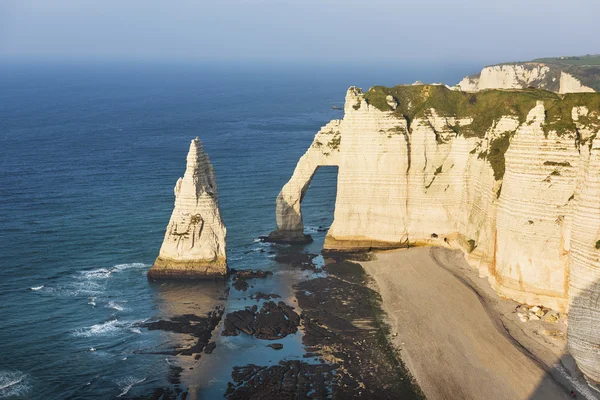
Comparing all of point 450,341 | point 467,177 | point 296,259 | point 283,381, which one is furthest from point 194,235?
point 467,177

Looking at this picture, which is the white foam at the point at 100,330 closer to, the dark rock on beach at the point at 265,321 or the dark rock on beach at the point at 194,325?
the dark rock on beach at the point at 194,325

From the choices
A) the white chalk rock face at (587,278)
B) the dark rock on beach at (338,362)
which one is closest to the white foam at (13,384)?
the dark rock on beach at (338,362)

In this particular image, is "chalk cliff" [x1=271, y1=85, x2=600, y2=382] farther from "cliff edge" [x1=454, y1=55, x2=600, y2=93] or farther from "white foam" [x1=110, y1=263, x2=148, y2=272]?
"cliff edge" [x1=454, y1=55, x2=600, y2=93]

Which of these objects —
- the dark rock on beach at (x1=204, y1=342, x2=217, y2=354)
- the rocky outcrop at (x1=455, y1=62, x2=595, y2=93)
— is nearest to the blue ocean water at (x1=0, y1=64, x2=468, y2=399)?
the dark rock on beach at (x1=204, y1=342, x2=217, y2=354)

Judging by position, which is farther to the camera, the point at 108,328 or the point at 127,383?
the point at 108,328

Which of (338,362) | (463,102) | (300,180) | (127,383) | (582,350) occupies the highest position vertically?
(463,102)

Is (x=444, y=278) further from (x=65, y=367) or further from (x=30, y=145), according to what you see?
(x=30, y=145)

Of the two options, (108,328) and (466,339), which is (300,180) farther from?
(466,339)

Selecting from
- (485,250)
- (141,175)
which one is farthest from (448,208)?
(141,175)
